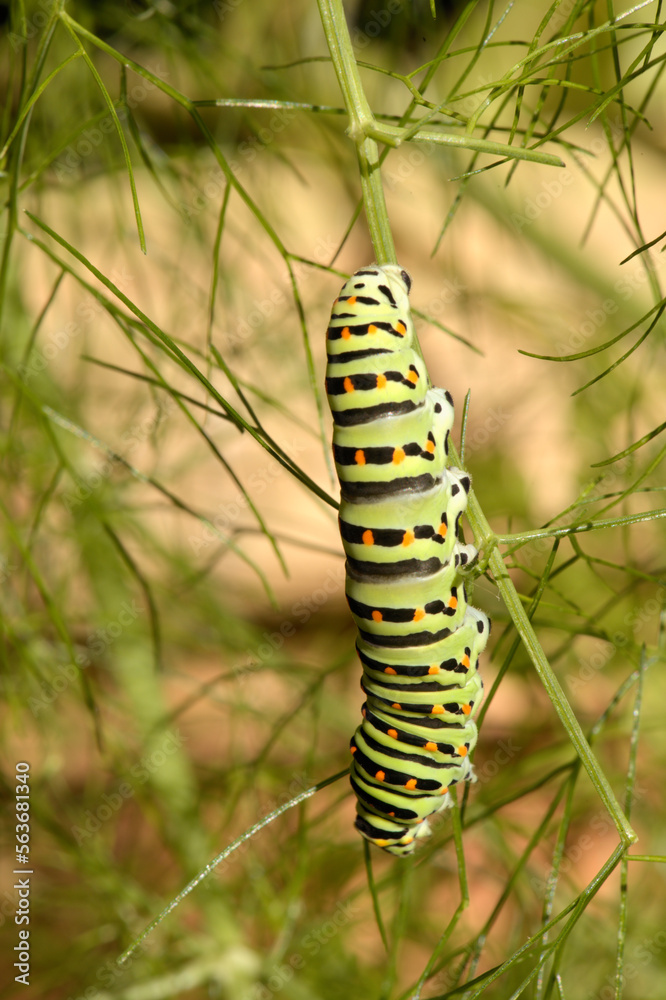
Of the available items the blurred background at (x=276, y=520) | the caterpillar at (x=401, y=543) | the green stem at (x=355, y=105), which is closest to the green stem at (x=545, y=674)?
the caterpillar at (x=401, y=543)

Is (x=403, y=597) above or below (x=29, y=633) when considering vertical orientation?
below

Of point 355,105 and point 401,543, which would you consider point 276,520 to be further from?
point 355,105

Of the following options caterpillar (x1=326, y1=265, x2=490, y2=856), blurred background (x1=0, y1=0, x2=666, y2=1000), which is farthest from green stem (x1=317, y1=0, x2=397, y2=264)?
blurred background (x1=0, y1=0, x2=666, y2=1000)

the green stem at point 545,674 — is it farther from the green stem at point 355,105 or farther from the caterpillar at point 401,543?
the green stem at point 355,105

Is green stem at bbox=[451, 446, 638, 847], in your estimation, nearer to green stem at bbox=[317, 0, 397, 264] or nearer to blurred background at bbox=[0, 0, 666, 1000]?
blurred background at bbox=[0, 0, 666, 1000]

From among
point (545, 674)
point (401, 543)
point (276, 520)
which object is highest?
point (276, 520)

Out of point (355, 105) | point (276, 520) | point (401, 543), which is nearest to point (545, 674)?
point (401, 543)

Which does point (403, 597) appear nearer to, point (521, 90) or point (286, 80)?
point (521, 90)

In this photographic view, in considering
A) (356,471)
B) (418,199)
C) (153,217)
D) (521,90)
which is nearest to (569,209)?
(418,199)
